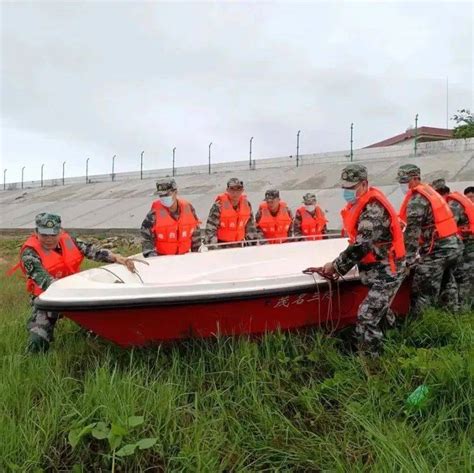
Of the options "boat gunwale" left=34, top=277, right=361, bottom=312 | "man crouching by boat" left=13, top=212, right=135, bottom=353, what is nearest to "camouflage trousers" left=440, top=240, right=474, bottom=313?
"boat gunwale" left=34, top=277, right=361, bottom=312

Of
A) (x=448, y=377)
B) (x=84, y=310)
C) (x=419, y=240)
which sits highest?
(x=419, y=240)

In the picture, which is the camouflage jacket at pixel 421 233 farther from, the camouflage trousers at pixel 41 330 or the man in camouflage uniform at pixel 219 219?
the camouflage trousers at pixel 41 330

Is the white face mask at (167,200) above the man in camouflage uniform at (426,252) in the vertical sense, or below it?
above

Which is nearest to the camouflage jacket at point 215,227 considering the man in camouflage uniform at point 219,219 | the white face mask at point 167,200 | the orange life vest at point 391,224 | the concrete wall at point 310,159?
the man in camouflage uniform at point 219,219

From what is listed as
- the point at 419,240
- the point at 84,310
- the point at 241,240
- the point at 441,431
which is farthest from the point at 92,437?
the point at 241,240

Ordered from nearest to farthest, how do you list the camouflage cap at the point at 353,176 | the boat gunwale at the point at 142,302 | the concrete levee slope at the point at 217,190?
the boat gunwale at the point at 142,302 → the camouflage cap at the point at 353,176 → the concrete levee slope at the point at 217,190

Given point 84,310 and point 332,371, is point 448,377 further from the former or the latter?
point 84,310

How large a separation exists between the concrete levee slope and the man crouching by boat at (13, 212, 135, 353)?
8101 millimetres

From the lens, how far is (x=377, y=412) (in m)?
2.95

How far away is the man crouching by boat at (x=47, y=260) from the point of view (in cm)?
402

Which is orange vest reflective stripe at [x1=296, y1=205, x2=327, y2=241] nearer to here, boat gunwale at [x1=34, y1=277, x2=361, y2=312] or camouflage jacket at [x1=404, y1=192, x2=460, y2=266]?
camouflage jacket at [x1=404, y1=192, x2=460, y2=266]

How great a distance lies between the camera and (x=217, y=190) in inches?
749

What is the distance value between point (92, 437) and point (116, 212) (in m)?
16.4

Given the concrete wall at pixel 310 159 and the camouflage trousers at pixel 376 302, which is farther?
the concrete wall at pixel 310 159
